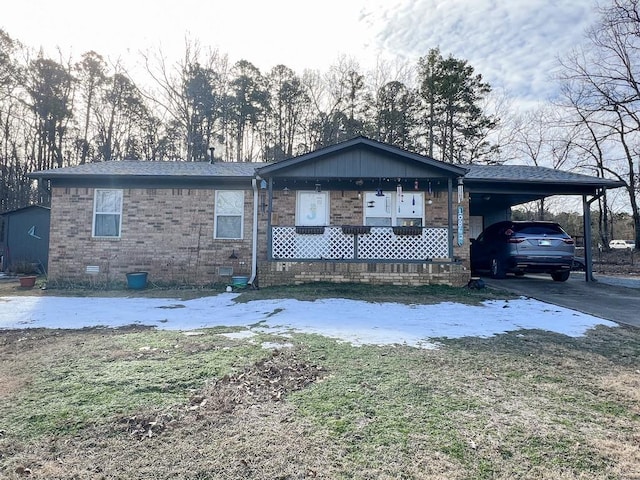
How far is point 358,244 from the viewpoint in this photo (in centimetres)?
980

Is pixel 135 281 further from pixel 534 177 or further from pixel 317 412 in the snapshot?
pixel 534 177

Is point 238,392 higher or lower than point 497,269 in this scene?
lower

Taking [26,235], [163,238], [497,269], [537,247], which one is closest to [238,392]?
[163,238]

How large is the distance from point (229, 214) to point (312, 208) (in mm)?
2458

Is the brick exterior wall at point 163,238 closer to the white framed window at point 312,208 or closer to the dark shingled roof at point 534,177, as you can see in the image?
the white framed window at point 312,208

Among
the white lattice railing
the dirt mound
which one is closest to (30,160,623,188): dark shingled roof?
the white lattice railing

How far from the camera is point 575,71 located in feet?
65.2

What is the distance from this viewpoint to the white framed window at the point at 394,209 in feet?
35.2

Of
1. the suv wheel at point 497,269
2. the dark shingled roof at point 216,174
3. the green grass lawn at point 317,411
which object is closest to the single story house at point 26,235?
the dark shingled roof at point 216,174

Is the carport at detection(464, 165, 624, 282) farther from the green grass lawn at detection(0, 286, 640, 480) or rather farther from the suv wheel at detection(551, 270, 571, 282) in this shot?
the green grass lawn at detection(0, 286, 640, 480)

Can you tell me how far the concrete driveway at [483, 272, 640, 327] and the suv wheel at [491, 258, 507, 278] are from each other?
0.18 metres

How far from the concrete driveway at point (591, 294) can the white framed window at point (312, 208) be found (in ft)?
16.5

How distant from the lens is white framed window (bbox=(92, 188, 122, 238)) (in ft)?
34.5

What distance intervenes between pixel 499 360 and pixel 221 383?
290 cm
